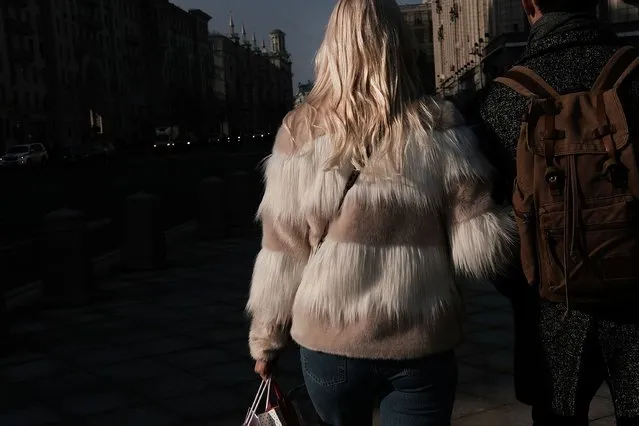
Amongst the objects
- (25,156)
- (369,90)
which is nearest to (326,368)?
(369,90)

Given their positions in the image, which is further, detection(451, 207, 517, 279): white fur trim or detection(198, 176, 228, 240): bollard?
detection(198, 176, 228, 240): bollard

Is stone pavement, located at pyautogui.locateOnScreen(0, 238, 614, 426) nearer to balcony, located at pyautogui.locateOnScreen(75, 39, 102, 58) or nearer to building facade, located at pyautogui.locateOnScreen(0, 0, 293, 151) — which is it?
building facade, located at pyautogui.locateOnScreen(0, 0, 293, 151)

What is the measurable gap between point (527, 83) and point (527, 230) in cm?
38

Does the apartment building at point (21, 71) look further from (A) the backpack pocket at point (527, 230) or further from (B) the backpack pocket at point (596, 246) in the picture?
(B) the backpack pocket at point (596, 246)

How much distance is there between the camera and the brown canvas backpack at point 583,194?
1.95 meters

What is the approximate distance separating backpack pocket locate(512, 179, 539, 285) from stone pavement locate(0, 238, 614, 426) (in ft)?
7.82

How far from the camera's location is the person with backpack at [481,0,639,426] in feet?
6.41

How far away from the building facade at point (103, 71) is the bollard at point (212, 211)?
5409 centimetres

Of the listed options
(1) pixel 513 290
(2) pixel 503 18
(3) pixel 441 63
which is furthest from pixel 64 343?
(3) pixel 441 63

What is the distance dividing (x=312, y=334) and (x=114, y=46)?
95.3 m

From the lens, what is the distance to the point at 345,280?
2.16m

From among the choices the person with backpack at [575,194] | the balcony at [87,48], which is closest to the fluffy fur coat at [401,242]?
the person with backpack at [575,194]

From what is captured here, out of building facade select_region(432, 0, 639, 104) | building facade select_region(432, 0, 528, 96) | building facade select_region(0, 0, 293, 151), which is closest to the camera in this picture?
building facade select_region(432, 0, 639, 104)

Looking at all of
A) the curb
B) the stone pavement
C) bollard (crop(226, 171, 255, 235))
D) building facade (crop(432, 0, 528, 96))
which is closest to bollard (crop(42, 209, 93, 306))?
the stone pavement
